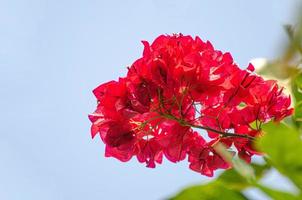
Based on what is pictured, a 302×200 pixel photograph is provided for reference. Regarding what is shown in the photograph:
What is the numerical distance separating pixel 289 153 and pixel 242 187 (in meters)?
0.15

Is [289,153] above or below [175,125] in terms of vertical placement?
below

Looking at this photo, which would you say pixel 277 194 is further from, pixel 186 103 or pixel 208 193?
pixel 186 103

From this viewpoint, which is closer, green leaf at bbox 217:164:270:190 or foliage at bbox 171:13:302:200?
foliage at bbox 171:13:302:200

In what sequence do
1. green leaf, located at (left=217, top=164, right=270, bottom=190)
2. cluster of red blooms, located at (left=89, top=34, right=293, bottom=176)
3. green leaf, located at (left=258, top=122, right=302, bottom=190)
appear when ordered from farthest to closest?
cluster of red blooms, located at (left=89, top=34, right=293, bottom=176) → green leaf, located at (left=217, top=164, right=270, bottom=190) → green leaf, located at (left=258, top=122, right=302, bottom=190)

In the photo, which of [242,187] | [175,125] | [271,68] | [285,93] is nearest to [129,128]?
[175,125]

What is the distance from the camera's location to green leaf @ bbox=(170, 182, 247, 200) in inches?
20.1

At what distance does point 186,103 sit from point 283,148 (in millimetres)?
977

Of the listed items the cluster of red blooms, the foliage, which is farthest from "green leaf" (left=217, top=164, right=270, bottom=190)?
the cluster of red blooms

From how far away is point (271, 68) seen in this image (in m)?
0.88

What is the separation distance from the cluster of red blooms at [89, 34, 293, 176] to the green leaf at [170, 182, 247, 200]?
84 centimetres

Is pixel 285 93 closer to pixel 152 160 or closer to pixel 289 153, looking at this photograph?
pixel 152 160

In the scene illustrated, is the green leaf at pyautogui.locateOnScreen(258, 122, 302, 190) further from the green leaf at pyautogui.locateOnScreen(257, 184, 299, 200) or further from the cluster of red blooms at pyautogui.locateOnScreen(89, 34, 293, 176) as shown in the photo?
the cluster of red blooms at pyautogui.locateOnScreen(89, 34, 293, 176)

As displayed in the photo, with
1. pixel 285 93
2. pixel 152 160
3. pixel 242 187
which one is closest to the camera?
pixel 242 187

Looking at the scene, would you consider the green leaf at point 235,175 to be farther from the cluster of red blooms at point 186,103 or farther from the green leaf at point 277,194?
the cluster of red blooms at point 186,103
